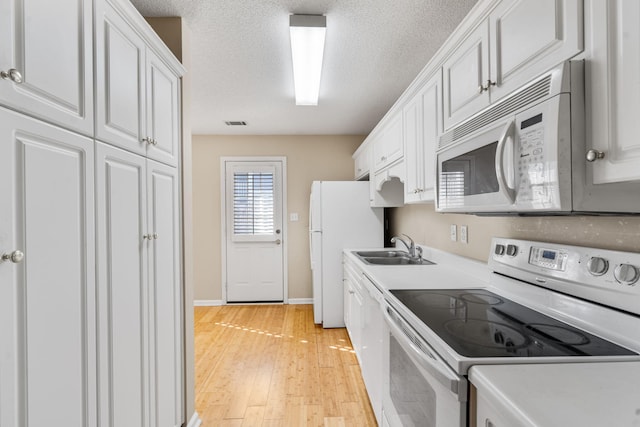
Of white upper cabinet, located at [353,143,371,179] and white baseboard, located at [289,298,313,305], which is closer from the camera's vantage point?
white upper cabinet, located at [353,143,371,179]

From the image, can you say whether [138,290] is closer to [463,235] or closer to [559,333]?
[559,333]

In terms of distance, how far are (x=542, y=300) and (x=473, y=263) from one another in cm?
70

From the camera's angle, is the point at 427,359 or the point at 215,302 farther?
the point at 215,302

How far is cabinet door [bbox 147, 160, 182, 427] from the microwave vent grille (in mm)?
1408

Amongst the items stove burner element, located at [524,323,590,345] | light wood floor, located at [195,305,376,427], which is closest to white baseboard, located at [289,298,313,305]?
light wood floor, located at [195,305,376,427]

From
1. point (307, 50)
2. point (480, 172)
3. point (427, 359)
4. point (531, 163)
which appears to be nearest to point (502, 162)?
point (531, 163)

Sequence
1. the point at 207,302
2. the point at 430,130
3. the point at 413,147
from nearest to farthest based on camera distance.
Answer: the point at 430,130
the point at 413,147
the point at 207,302

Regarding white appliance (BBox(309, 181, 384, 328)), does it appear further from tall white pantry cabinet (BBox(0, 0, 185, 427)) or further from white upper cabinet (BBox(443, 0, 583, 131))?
tall white pantry cabinet (BBox(0, 0, 185, 427))

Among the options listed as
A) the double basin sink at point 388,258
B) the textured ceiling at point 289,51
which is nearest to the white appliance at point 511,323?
the double basin sink at point 388,258

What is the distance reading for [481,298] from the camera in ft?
5.17

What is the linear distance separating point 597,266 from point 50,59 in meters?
1.76

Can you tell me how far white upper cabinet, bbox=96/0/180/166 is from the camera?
117 centimetres

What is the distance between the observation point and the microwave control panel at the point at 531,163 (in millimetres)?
950

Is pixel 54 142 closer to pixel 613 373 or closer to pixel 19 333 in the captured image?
pixel 19 333
